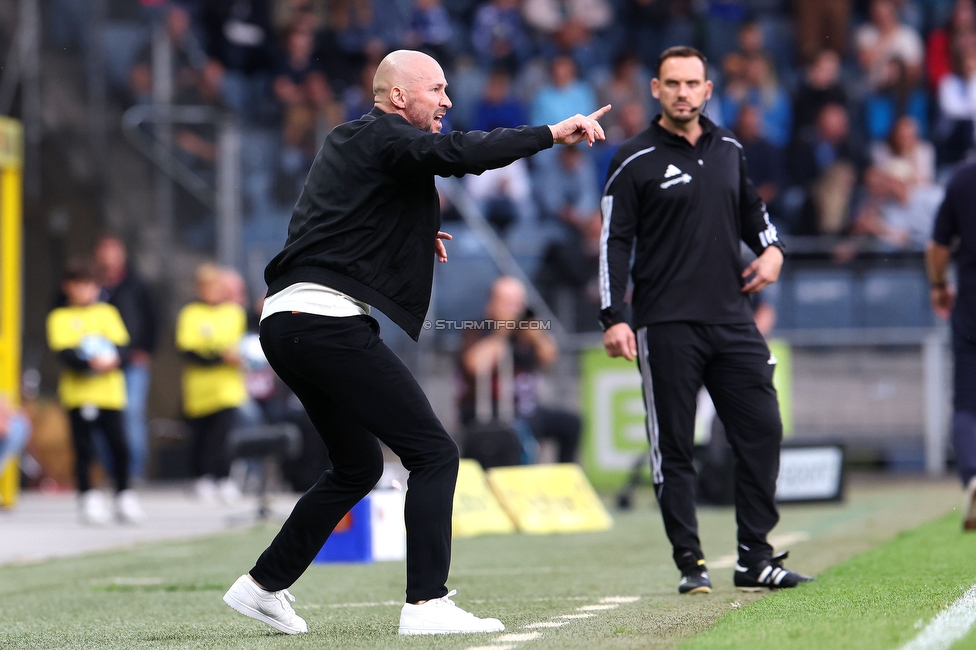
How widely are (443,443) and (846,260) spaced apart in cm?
1123

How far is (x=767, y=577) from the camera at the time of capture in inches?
235

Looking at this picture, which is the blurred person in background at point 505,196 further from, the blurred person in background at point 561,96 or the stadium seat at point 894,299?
the stadium seat at point 894,299

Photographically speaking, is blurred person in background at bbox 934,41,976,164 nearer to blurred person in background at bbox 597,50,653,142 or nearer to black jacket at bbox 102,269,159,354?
blurred person in background at bbox 597,50,653,142

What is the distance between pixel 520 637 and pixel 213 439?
30.2 feet

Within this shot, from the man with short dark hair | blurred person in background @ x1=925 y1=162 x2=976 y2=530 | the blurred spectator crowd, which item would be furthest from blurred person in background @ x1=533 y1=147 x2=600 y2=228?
the man with short dark hair

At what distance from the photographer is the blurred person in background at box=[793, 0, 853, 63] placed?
59.8 feet

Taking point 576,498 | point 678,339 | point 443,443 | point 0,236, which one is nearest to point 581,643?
point 443,443

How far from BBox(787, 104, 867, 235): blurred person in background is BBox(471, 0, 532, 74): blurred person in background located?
351 centimetres

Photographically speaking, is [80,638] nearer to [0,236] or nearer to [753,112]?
[0,236]

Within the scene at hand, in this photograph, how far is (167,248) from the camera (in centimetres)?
1551

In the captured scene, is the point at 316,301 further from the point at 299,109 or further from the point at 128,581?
the point at 299,109

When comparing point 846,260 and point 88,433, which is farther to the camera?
point 846,260

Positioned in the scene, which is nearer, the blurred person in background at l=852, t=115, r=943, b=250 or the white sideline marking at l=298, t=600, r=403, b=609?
the white sideline marking at l=298, t=600, r=403, b=609

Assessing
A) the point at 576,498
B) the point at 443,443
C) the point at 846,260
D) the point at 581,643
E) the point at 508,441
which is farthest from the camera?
the point at 846,260
